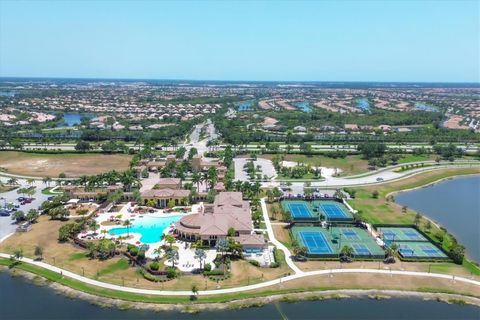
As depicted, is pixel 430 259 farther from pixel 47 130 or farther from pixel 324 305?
pixel 47 130

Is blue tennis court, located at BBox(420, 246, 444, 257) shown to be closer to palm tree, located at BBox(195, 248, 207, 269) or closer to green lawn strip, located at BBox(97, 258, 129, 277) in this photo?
palm tree, located at BBox(195, 248, 207, 269)

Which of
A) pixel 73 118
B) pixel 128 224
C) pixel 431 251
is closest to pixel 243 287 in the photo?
pixel 128 224

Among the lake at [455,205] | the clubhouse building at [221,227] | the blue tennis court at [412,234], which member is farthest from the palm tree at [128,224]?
the lake at [455,205]

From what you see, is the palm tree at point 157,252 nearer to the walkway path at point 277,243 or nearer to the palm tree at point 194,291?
the palm tree at point 194,291

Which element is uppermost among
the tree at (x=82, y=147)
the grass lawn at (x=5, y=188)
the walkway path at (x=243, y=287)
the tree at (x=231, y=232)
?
the tree at (x=82, y=147)

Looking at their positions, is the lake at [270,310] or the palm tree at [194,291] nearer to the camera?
the lake at [270,310]

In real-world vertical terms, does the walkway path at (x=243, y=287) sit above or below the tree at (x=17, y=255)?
below

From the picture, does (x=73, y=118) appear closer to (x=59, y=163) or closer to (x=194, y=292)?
(x=59, y=163)
